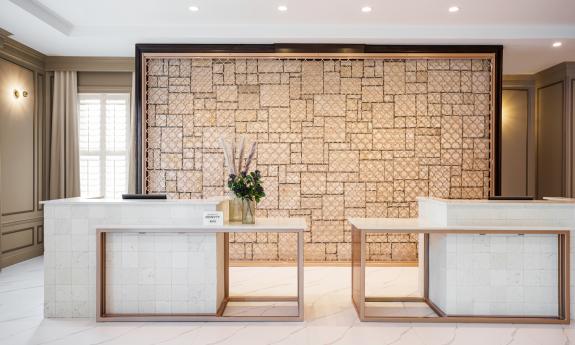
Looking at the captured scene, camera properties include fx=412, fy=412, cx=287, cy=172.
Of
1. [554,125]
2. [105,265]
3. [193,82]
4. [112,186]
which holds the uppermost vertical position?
[193,82]

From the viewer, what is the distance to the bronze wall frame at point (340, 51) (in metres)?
5.28

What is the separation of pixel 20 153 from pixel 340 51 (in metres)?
4.43

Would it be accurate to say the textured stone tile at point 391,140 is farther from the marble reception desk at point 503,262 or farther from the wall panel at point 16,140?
the wall panel at point 16,140

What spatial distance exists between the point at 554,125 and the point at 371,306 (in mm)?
4874

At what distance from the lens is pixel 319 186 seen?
213 inches

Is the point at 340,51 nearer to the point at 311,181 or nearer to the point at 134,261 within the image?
the point at 311,181

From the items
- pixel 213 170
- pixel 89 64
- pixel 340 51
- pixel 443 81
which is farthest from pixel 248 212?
pixel 89 64

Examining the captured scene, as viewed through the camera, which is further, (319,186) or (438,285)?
(319,186)

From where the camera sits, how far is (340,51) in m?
5.29

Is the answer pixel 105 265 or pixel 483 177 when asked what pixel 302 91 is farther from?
pixel 105 265

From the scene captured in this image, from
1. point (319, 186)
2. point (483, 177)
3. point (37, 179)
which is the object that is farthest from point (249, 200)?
point (37, 179)

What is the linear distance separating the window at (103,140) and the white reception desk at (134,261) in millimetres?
2968

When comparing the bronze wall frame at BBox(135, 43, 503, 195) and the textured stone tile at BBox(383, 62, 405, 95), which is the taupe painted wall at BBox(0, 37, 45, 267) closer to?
the bronze wall frame at BBox(135, 43, 503, 195)

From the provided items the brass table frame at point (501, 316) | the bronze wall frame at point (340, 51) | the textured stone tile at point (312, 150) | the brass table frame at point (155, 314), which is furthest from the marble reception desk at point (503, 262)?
the textured stone tile at point (312, 150)
